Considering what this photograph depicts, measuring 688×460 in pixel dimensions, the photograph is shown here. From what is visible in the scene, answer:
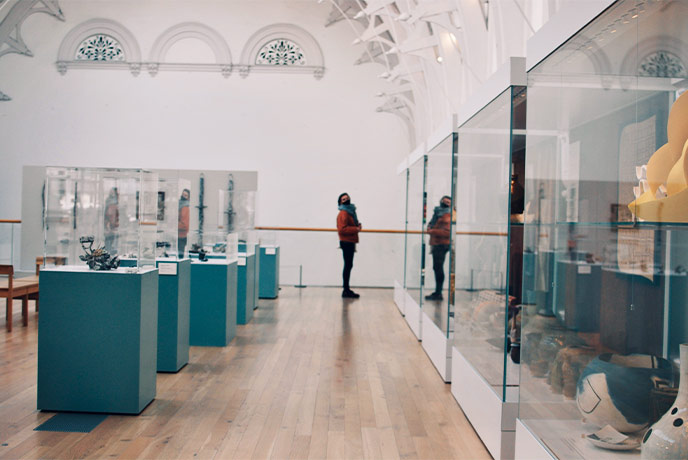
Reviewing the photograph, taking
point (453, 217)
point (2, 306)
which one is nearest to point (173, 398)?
point (453, 217)

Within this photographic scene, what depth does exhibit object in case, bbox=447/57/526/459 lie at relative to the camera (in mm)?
3180

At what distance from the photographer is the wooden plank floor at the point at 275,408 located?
3533 millimetres

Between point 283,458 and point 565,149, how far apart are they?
234cm

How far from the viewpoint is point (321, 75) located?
14.2m

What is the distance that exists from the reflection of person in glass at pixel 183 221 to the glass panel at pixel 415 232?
286cm

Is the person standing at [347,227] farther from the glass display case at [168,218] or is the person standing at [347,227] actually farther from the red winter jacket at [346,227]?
the glass display case at [168,218]

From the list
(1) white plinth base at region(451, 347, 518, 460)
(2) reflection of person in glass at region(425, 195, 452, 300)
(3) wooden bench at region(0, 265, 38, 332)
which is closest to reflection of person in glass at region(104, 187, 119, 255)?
(1) white plinth base at region(451, 347, 518, 460)

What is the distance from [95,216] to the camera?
4285 millimetres

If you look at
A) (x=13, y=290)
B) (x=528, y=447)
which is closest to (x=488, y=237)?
(x=528, y=447)

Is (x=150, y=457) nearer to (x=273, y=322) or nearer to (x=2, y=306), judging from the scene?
(x=273, y=322)

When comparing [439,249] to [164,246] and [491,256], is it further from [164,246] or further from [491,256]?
[164,246]

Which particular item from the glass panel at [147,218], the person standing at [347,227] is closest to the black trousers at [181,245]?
the glass panel at [147,218]

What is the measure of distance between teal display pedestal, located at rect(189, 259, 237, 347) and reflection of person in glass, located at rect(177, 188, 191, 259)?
43 cm

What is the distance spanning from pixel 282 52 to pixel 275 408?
38.2 ft
